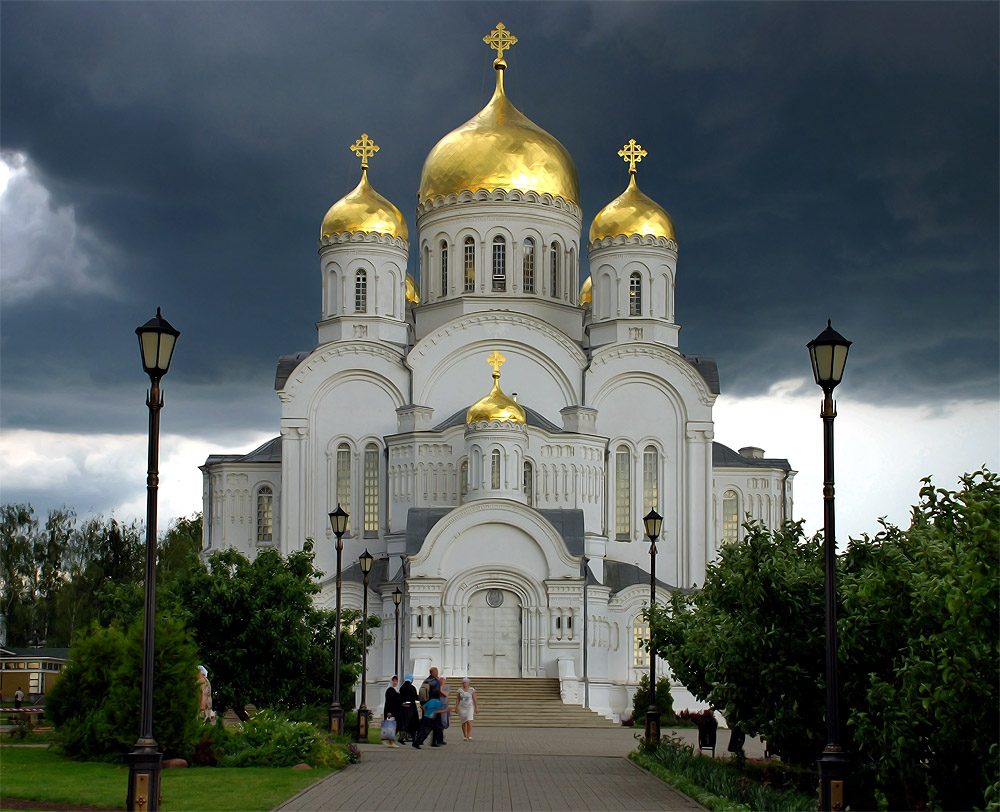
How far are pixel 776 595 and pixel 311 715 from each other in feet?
37.6

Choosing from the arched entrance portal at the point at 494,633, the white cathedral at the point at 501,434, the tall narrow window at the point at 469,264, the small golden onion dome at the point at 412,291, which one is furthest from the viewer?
the small golden onion dome at the point at 412,291

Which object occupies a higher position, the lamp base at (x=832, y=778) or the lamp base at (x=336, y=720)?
the lamp base at (x=832, y=778)

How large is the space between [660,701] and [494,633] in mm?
4795

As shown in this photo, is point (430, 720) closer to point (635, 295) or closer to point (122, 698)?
point (122, 698)

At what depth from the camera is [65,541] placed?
194 feet

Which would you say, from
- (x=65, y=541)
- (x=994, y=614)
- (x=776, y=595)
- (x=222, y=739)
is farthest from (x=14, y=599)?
(x=994, y=614)

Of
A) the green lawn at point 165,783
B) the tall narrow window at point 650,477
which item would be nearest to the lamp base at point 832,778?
the green lawn at point 165,783

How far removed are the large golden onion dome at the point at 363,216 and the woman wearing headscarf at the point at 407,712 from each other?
2209 cm

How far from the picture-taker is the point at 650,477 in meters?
43.3

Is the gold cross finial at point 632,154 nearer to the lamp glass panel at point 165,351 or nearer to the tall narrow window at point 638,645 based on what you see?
the tall narrow window at point 638,645

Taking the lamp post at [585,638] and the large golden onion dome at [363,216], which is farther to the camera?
the large golden onion dome at [363,216]

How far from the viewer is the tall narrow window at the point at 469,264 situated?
4484 centimetres

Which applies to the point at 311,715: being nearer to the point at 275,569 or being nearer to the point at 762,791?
the point at 275,569

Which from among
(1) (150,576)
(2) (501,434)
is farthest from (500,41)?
(1) (150,576)
